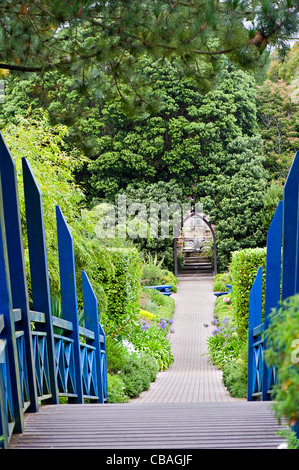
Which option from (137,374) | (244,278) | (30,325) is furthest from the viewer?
(244,278)

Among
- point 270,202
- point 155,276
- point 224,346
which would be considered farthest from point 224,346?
point 270,202

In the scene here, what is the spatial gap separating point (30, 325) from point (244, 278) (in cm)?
714

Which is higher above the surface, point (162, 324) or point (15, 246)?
point (15, 246)

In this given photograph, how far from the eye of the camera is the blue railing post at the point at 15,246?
3373 mm

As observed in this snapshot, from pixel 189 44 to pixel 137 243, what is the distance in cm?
1734

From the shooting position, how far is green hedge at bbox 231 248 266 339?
390 inches

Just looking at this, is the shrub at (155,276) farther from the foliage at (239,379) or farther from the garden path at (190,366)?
the foliage at (239,379)

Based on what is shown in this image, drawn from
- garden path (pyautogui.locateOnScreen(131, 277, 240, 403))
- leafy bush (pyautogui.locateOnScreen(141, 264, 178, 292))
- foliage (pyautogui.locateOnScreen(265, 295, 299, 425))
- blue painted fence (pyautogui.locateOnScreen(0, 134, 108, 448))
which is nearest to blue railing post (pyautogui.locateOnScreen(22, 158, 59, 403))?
blue painted fence (pyautogui.locateOnScreen(0, 134, 108, 448))

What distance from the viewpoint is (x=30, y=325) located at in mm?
3383

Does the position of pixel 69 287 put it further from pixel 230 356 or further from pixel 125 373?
pixel 230 356

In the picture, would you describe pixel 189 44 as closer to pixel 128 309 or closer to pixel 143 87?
pixel 143 87

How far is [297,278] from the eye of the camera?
9.94 feet

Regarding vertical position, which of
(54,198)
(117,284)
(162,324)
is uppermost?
(54,198)

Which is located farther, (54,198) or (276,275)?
(54,198)
